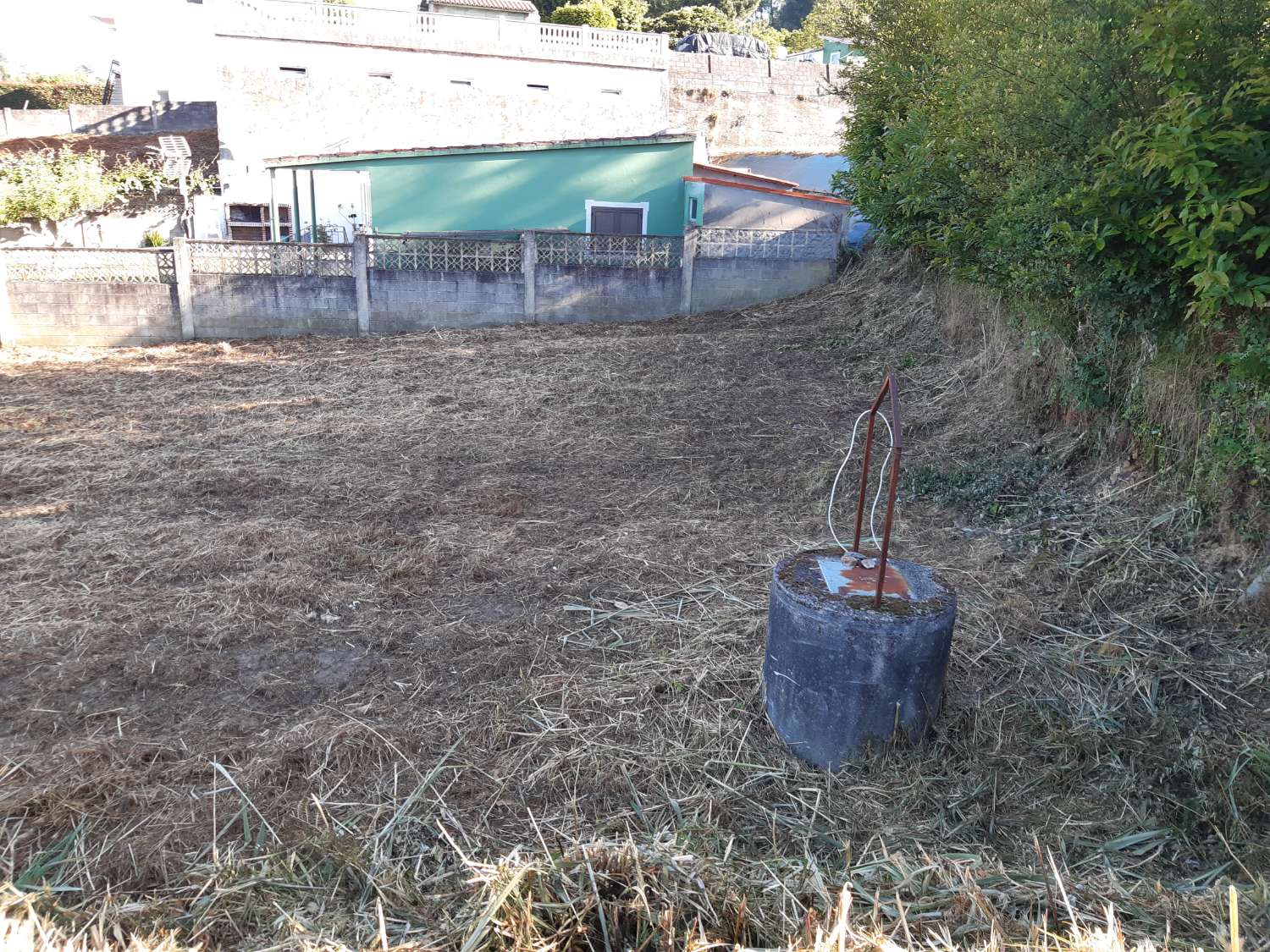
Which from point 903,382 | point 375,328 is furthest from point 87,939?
point 375,328

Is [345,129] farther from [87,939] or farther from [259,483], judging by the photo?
[87,939]

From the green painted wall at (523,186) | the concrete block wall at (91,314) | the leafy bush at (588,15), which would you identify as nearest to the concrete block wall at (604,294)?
the green painted wall at (523,186)

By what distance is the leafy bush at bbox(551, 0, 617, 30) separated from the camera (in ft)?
90.1

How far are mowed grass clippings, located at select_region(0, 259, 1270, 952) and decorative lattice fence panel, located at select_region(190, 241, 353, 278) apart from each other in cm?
487

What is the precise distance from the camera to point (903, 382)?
930 cm

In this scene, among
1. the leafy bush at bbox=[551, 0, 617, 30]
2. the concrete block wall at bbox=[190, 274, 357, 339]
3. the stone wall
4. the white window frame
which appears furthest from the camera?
the leafy bush at bbox=[551, 0, 617, 30]

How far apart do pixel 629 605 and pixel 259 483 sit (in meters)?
3.53

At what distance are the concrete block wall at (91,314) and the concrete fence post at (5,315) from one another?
11 millimetres

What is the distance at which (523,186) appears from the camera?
16703 mm

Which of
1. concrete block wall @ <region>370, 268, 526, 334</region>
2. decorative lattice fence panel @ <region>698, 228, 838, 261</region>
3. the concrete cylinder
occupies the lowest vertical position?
the concrete cylinder

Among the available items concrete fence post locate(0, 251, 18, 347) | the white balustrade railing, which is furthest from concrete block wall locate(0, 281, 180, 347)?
the white balustrade railing

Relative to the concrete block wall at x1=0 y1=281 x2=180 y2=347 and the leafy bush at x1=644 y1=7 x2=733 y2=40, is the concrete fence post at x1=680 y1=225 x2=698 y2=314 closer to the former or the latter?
the concrete block wall at x1=0 y1=281 x2=180 y2=347

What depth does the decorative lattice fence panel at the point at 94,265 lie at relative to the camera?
11.8 meters

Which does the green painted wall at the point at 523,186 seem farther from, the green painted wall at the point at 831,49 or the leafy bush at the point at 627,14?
the green painted wall at the point at 831,49
